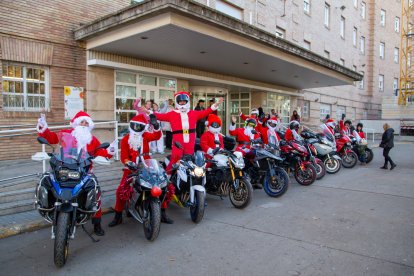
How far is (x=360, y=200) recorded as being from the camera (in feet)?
20.7

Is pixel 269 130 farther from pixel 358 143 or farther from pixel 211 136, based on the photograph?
pixel 358 143

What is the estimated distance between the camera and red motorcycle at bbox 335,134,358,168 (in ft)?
34.0

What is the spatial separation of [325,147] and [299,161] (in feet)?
5.76

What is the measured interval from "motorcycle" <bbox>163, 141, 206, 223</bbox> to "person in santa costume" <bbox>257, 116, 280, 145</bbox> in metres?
2.45

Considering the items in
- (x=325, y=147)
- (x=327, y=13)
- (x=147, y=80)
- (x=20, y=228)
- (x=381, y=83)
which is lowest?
(x=20, y=228)

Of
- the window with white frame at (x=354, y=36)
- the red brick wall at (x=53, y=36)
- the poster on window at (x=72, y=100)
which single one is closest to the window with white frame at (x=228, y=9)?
the red brick wall at (x=53, y=36)

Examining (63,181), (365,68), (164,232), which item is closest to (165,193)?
(164,232)

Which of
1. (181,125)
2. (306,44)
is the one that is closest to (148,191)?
(181,125)

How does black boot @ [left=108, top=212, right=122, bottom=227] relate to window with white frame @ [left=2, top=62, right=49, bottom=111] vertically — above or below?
below

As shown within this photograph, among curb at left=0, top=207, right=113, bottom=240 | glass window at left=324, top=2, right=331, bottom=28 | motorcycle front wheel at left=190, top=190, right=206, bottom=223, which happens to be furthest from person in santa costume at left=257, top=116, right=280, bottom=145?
glass window at left=324, top=2, right=331, bottom=28

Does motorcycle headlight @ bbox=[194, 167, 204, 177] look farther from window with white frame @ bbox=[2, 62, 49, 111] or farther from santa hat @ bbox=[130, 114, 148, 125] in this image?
window with white frame @ bbox=[2, 62, 49, 111]

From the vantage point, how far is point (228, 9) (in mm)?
14930

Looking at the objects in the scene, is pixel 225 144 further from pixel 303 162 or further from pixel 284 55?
pixel 284 55

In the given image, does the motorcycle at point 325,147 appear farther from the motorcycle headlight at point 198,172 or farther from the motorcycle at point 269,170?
the motorcycle headlight at point 198,172
